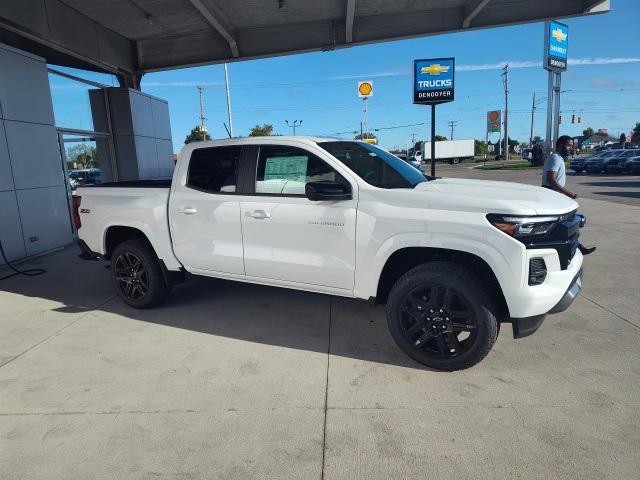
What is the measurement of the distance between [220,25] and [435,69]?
4.95m

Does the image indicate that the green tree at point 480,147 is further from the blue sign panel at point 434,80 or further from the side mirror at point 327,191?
the side mirror at point 327,191

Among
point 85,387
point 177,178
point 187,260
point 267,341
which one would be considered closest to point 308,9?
point 177,178

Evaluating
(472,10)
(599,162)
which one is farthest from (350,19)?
(599,162)

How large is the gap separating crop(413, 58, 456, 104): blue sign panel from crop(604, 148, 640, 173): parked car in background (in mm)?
24711

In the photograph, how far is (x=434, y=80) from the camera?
9438 millimetres

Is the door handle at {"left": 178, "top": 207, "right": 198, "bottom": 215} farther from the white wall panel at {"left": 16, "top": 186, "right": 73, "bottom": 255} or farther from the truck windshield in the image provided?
the white wall panel at {"left": 16, "top": 186, "right": 73, "bottom": 255}

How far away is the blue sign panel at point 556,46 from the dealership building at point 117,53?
22.4 meters

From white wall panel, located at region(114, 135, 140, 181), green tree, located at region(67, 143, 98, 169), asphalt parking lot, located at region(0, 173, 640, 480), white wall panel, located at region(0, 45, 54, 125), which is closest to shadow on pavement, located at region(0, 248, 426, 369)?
asphalt parking lot, located at region(0, 173, 640, 480)

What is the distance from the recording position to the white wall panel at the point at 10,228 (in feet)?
23.8

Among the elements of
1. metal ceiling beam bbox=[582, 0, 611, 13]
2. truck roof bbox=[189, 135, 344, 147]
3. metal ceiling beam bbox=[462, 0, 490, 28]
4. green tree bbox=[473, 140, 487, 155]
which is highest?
metal ceiling beam bbox=[462, 0, 490, 28]

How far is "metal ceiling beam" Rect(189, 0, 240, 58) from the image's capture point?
27.7 feet

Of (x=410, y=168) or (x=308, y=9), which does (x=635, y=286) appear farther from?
(x=308, y=9)

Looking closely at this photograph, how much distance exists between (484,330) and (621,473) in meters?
1.13

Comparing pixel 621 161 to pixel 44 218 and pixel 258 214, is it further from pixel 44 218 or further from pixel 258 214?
pixel 44 218
